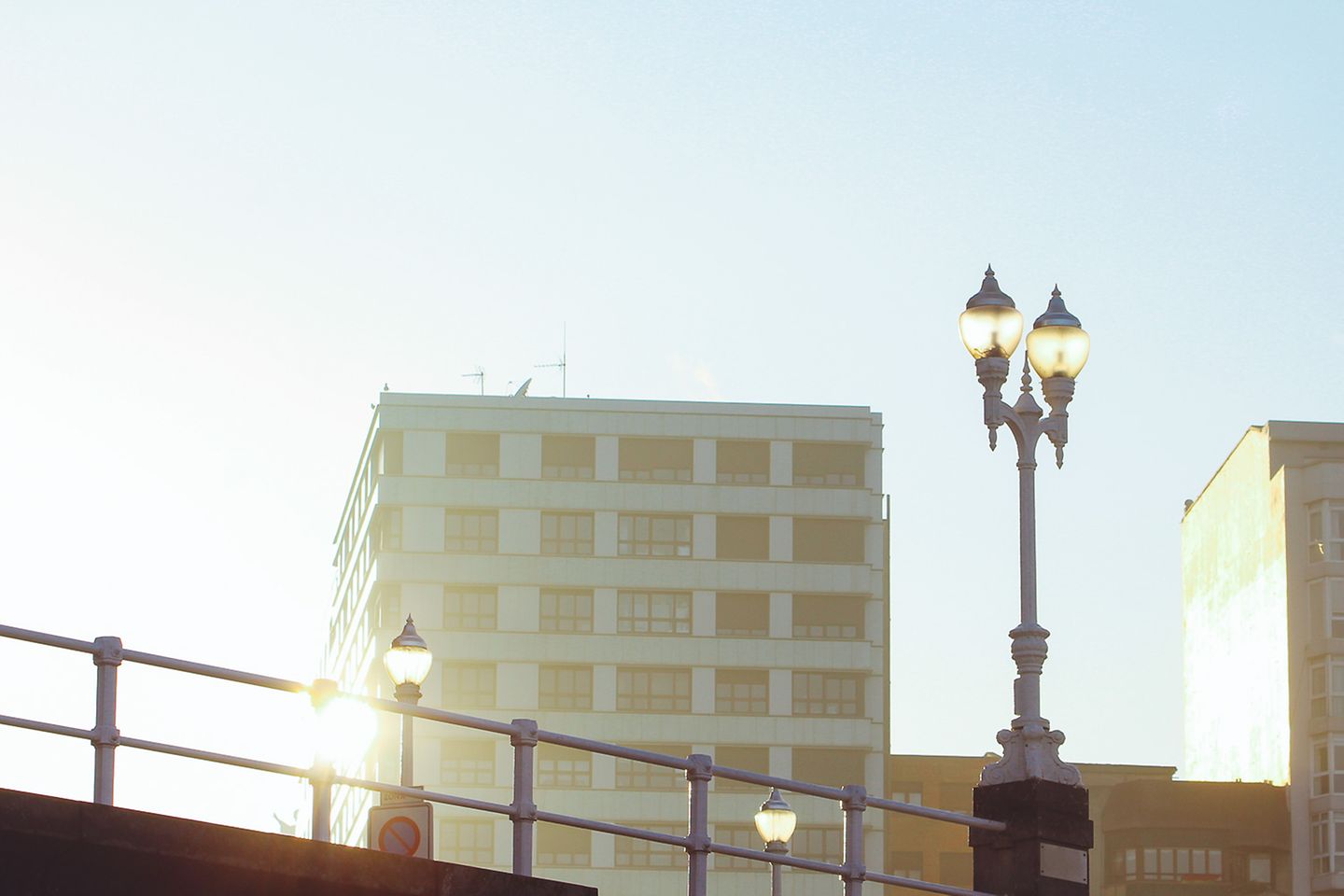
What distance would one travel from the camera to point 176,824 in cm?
1425

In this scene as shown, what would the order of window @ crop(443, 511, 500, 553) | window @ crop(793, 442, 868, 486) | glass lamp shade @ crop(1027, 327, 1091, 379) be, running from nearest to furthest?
1. glass lamp shade @ crop(1027, 327, 1091, 379)
2. window @ crop(443, 511, 500, 553)
3. window @ crop(793, 442, 868, 486)

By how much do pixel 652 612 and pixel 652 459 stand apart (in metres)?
7.04

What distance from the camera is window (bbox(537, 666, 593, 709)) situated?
371 feet

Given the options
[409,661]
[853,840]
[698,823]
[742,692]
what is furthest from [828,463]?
[698,823]

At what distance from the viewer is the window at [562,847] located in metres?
108

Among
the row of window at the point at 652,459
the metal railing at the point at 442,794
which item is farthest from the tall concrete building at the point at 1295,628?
the metal railing at the point at 442,794

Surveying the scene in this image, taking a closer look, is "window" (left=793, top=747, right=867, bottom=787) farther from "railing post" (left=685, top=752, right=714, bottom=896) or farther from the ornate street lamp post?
"railing post" (left=685, top=752, right=714, bottom=896)

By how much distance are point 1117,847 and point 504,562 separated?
28968 mm

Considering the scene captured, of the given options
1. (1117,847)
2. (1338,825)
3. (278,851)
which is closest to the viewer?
(278,851)

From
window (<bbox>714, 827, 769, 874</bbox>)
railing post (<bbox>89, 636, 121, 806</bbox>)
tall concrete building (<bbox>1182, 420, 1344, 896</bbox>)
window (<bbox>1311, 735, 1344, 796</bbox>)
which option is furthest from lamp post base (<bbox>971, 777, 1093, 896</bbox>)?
window (<bbox>714, 827, 769, 874</bbox>)

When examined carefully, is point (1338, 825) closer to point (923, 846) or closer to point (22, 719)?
point (923, 846)

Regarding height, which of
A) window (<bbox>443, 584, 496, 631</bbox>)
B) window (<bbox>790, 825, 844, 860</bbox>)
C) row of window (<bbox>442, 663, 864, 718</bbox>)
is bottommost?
window (<bbox>790, 825, 844, 860</bbox>)

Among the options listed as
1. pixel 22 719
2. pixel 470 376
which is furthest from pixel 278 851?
pixel 470 376

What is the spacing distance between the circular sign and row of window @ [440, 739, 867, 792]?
282 feet
